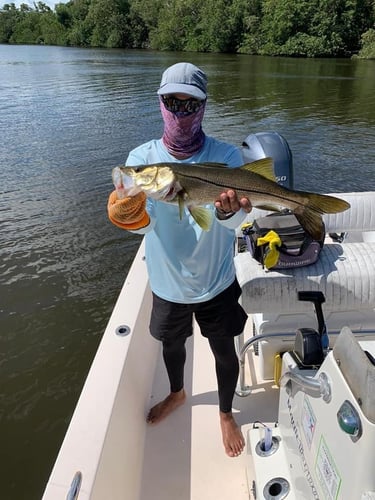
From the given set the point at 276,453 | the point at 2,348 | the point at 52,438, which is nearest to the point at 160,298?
the point at 276,453

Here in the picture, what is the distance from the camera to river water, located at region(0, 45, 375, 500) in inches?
183

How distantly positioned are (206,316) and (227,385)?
1.70ft

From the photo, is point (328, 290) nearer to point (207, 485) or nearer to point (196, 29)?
point (207, 485)

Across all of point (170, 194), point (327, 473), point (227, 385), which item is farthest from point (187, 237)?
point (327, 473)

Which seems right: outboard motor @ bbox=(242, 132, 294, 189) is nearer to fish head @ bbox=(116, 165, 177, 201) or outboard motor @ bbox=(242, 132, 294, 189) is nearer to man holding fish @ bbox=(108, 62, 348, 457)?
man holding fish @ bbox=(108, 62, 348, 457)

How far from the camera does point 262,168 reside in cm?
204

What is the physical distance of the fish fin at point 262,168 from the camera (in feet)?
6.57

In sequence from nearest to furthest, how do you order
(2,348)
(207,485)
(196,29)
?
(207,485), (2,348), (196,29)

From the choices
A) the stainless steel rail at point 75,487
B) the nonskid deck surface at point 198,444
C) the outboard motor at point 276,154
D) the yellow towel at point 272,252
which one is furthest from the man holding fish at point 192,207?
the outboard motor at point 276,154

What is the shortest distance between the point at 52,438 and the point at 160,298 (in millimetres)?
2684

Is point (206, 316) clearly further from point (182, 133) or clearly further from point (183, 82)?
point (183, 82)

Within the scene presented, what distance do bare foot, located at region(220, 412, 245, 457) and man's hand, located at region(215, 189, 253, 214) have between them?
1.41 metres

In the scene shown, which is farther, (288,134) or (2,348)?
(288,134)

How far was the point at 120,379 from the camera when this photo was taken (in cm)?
248
